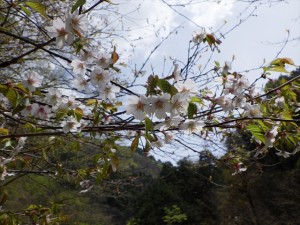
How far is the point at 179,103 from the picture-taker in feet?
2.95

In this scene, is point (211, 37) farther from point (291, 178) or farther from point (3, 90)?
point (291, 178)

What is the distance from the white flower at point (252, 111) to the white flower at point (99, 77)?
22.4 inches

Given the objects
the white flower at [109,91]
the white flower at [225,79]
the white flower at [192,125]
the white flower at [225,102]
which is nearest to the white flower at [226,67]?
the white flower at [225,79]

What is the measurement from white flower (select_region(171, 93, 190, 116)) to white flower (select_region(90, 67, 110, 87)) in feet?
0.97

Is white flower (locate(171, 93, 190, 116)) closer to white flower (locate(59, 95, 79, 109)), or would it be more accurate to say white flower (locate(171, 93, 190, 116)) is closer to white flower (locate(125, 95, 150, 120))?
white flower (locate(125, 95, 150, 120))

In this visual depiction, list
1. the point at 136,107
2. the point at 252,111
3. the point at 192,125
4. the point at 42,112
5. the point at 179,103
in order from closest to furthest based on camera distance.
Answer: the point at 179,103 → the point at 136,107 → the point at 192,125 → the point at 252,111 → the point at 42,112

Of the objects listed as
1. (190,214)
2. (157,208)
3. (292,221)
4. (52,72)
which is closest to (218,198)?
(190,214)

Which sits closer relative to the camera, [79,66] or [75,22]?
[75,22]

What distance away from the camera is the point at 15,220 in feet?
5.30

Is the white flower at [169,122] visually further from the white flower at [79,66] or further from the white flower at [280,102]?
the white flower at [280,102]

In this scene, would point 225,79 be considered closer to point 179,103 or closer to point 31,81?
point 179,103

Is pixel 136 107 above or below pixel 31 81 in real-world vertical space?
below

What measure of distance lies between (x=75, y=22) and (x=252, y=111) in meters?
0.75

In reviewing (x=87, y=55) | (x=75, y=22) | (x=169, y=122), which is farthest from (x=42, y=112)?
(x=169, y=122)
